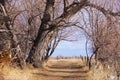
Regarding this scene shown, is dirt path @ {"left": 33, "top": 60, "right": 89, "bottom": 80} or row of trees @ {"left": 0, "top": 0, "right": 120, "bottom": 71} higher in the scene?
row of trees @ {"left": 0, "top": 0, "right": 120, "bottom": 71}

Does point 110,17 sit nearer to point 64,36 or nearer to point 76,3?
point 76,3

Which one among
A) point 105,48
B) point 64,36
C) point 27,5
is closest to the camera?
point 105,48

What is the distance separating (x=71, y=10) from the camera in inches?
902

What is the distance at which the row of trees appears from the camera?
2247 cm

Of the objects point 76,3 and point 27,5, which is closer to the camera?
point 76,3

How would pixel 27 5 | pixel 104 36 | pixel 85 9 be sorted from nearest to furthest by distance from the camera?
pixel 85 9 < pixel 104 36 < pixel 27 5

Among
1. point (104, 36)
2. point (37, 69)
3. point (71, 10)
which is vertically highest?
point (71, 10)

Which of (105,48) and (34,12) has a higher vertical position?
(34,12)

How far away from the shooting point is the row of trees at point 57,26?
73.7 feet

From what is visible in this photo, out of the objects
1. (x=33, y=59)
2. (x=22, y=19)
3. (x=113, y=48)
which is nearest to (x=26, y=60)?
(x=33, y=59)

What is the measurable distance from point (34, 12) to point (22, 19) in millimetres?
4529

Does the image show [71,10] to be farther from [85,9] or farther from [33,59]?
[33,59]

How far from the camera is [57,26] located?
77.1 ft

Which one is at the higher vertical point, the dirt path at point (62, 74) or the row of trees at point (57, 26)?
the row of trees at point (57, 26)
